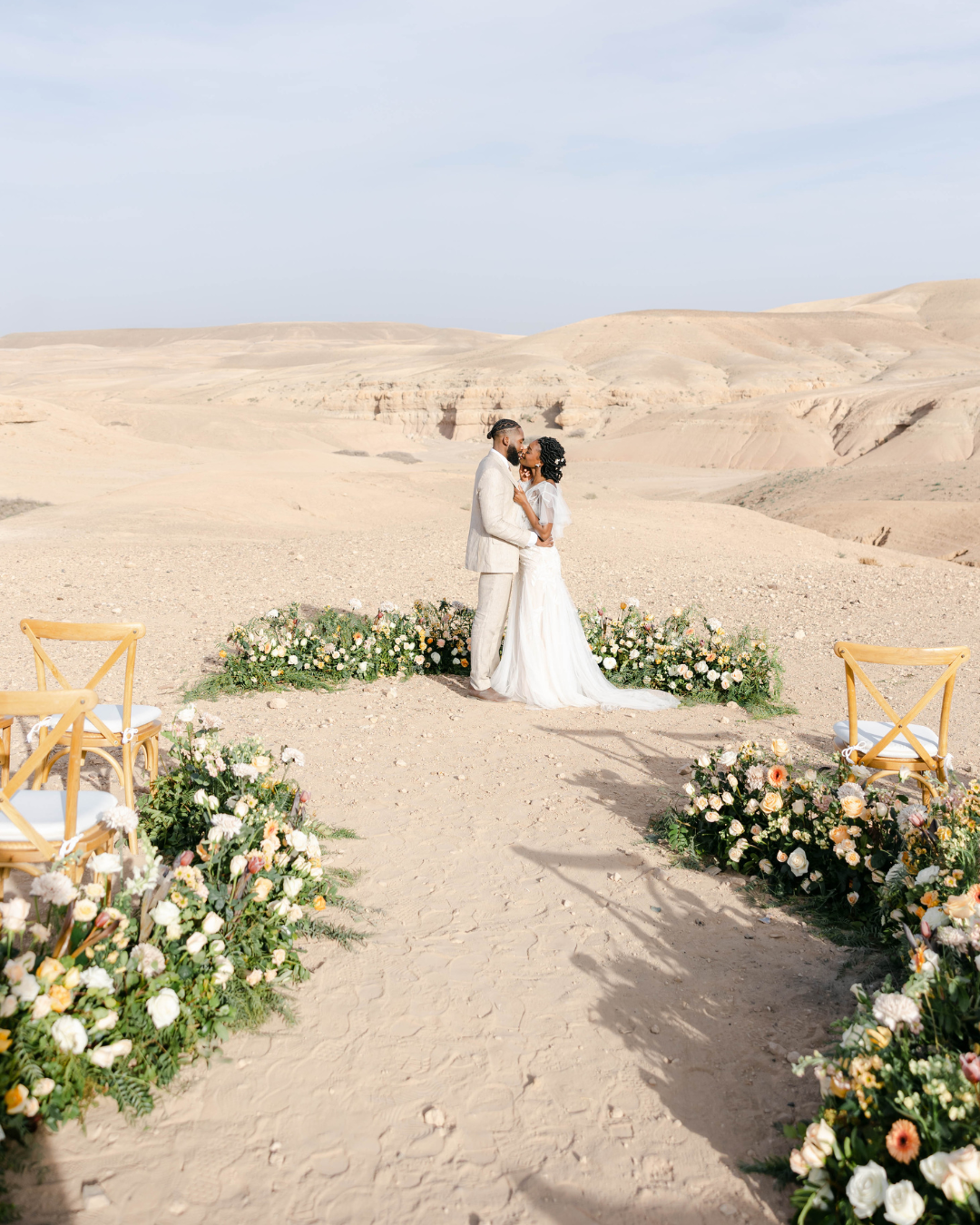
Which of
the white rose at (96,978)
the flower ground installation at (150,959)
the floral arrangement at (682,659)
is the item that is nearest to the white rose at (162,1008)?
the flower ground installation at (150,959)

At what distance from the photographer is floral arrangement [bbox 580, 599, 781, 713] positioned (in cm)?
708

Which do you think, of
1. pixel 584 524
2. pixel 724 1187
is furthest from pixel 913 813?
pixel 584 524

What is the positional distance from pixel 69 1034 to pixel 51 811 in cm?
111

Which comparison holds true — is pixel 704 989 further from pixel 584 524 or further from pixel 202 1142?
pixel 584 524

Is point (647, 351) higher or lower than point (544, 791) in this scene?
higher

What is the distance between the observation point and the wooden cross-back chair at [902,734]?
14.1 feet

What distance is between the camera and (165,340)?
16450 centimetres

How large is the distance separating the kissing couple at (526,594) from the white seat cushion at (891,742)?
2177mm

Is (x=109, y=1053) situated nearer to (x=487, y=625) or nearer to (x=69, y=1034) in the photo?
(x=69, y=1034)

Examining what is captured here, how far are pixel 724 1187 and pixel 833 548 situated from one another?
12.9m

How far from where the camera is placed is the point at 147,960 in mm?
2775

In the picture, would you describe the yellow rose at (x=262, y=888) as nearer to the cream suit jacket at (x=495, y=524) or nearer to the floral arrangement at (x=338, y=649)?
the cream suit jacket at (x=495, y=524)

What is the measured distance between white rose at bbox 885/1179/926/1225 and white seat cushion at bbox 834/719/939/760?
2624 mm

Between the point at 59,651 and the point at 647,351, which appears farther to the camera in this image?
the point at 647,351
